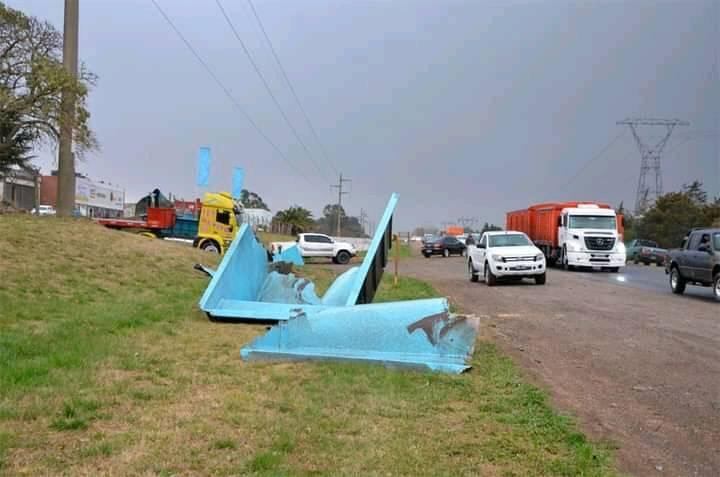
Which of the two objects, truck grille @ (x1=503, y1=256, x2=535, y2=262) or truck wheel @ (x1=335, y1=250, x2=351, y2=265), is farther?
truck wheel @ (x1=335, y1=250, x2=351, y2=265)

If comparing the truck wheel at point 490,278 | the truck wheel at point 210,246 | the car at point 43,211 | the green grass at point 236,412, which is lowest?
the green grass at point 236,412

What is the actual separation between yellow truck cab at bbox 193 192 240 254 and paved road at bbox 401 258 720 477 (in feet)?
53.1

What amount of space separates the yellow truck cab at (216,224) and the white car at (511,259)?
13099 millimetres

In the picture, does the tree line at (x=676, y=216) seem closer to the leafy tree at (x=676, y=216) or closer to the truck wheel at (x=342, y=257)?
the leafy tree at (x=676, y=216)

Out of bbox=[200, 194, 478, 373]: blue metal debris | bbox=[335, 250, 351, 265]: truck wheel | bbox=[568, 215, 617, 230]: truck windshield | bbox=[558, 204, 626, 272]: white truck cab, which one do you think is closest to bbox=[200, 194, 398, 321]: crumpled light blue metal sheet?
bbox=[200, 194, 478, 373]: blue metal debris

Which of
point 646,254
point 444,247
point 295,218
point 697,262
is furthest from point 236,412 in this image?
point 295,218

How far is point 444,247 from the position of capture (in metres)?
55.5

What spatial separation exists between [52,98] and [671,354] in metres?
24.8

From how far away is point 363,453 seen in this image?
459cm

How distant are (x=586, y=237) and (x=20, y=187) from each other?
44.3 m

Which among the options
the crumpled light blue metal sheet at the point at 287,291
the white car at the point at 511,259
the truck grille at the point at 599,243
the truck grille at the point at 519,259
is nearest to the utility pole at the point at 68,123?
the white car at the point at 511,259

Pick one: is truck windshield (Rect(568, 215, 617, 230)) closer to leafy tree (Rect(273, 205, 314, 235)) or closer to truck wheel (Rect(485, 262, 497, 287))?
truck wheel (Rect(485, 262, 497, 287))

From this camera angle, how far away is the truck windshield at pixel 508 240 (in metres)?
21.7

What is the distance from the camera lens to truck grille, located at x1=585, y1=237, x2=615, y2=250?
3070 centimetres
